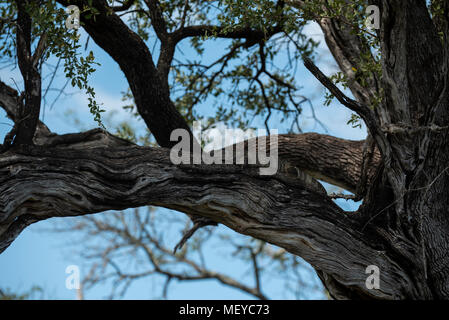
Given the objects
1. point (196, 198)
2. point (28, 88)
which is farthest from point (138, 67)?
point (196, 198)

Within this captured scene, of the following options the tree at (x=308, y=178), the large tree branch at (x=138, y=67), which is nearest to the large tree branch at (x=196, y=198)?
the tree at (x=308, y=178)

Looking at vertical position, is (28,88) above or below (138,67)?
below

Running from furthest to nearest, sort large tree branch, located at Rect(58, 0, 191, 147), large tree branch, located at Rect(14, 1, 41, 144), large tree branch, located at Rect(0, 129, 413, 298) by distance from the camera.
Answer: large tree branch, located at Rect(58, 0, 191, 147) < large tree branch, located at Rect(14, 1, 41, 144) < large tree branch, located at Rect(0, 129, 413, 298)

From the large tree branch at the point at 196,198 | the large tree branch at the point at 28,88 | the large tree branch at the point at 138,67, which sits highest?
the large tree branch at the point at 138,67

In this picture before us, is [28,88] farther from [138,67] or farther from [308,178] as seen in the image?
[308,178]

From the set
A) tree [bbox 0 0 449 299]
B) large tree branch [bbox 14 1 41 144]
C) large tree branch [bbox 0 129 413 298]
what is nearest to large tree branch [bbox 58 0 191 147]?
tree [bbox 0 0 449 299]

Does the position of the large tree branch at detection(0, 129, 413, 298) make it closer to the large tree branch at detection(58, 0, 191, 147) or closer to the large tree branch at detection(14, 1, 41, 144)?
the large tree branch at detection(14, 1, 41, 144)

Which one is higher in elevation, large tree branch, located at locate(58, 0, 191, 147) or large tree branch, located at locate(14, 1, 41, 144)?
large tree branch, located at locate(58, 0, 191, 147)

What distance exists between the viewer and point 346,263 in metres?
4.59

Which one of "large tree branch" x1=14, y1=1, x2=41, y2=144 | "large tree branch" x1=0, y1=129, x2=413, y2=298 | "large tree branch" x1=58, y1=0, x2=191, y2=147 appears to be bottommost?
"large tree branch" x1=0, y1=129, x2=413, y2=298

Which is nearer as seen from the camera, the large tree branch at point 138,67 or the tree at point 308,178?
the tree at point 308,178

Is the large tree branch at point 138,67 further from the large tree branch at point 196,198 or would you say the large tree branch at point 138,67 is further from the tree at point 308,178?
the large tree branch at point 196,198

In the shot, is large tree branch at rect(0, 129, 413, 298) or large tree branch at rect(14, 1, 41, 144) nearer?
large tree branch at rect(0, 129, 413, 298)
